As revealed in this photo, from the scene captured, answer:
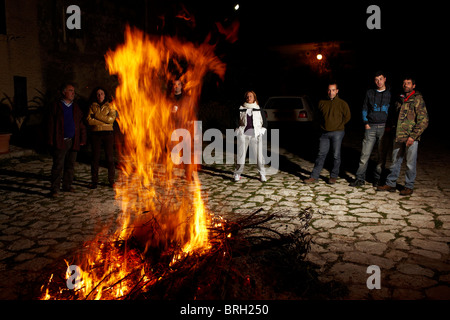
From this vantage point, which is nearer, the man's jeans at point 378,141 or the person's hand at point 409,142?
the person's hand at point 409,142

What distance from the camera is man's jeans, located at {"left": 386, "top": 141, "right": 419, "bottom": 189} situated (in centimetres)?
689

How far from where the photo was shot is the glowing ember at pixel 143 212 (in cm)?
376

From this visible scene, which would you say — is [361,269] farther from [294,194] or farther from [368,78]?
[368,78]

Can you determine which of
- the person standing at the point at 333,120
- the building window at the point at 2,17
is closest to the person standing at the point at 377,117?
the person standing at the point at 333,120

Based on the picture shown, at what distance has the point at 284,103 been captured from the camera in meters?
16.9

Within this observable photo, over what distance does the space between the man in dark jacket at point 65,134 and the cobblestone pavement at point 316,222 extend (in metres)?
0.41

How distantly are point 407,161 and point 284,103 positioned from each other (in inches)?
408

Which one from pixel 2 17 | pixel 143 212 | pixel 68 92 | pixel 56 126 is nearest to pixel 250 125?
pixel 68 92

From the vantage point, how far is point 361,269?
13.3 feet

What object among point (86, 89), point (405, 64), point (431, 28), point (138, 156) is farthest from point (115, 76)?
point (431, 28)

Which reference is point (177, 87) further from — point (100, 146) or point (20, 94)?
point (20, 94)

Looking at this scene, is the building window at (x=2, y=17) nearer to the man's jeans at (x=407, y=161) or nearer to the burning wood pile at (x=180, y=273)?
the burning wood pile at (x=180, y=273)

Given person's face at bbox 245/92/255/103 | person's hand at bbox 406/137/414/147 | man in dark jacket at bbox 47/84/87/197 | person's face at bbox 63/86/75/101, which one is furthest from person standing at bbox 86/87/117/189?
person's hand at bbox 406/137/414/147

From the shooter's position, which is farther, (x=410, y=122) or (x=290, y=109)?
(x=290, y=109)
